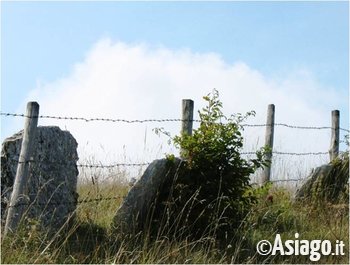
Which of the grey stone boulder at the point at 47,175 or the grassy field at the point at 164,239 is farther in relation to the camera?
the grey stone boulder at the point at 47,175

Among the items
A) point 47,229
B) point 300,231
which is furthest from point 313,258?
point 47,229

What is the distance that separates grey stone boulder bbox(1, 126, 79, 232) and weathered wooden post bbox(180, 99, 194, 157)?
4.97 feet

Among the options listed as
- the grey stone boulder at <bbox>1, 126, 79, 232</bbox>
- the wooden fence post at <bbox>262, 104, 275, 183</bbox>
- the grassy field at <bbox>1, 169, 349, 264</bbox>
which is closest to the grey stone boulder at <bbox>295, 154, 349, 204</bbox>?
the grassy field at <bbox>1, 169, 349, 264</bbox>

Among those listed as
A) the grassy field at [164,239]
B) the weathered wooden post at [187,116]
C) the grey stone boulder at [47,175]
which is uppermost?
the weathered wooden post at [187,116]

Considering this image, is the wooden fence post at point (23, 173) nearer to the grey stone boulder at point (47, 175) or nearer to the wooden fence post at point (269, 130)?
the grey stone boulder at point (47, 175)

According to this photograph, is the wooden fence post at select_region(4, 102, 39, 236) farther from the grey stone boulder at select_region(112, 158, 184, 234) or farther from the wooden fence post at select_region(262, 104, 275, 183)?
the wooden fence post at select_region(262, 104, 275, 183)

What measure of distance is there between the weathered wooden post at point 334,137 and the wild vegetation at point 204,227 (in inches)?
128

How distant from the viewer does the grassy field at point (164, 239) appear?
661 centimetres

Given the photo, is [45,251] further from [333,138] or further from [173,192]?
[333,138]

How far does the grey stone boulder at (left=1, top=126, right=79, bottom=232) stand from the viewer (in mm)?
7184

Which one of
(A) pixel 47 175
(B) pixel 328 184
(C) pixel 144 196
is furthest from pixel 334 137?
(A) pixel 47 175

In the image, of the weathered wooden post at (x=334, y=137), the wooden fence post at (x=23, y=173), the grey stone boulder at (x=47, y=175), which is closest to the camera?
the wooden fence post at (x=23, y=173)

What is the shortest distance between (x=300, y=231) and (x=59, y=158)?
132 inches

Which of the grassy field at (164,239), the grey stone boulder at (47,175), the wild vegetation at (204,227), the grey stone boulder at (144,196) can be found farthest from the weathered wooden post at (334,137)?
the grey stone boulder at (47,175)
